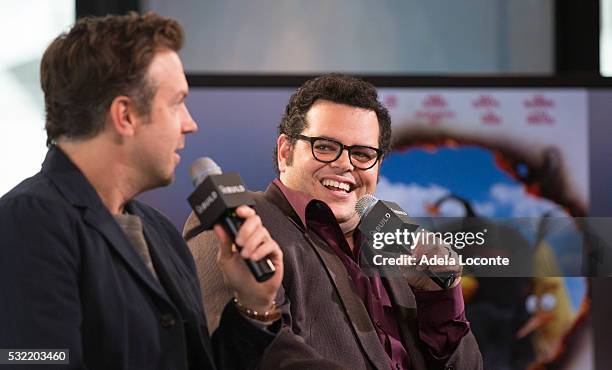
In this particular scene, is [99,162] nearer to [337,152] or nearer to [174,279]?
[174,279]

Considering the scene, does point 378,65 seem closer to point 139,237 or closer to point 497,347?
point 497,347

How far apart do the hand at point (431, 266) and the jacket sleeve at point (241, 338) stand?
35 cm

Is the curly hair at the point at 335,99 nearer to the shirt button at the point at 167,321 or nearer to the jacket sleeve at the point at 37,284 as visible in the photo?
the shirt button at the point at 167,321

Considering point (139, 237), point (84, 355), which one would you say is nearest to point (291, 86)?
point (139, 237)

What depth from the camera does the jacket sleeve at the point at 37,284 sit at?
1627 mm

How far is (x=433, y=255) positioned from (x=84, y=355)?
37.7 inches

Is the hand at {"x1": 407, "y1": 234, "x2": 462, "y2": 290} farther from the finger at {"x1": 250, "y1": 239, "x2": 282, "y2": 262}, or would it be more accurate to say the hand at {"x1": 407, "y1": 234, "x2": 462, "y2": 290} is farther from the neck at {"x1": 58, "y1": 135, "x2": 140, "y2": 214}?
the neck at {"x1": 58, "y1": 135, "x2": 140, "y2": 214}

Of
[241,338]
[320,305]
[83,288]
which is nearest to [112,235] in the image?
[83,288]

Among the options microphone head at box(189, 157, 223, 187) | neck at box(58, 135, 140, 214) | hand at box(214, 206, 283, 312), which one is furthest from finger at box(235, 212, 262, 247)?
neck at box(58, 135, 140, 214)

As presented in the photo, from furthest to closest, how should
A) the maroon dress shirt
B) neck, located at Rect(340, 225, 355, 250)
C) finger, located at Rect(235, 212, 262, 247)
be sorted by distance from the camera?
neck, located at Rect(340, 225, 355, 250) < the maroon dress shirt < finger, located at Rect(235, 212, 262, 247)

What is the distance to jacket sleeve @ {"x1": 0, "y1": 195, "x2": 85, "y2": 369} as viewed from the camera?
5.34 feet

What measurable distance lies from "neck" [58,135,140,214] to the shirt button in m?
0.23

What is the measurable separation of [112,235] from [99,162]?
138 mm

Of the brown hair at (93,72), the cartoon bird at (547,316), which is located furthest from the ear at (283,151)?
the cartoon bird at (547,316)
